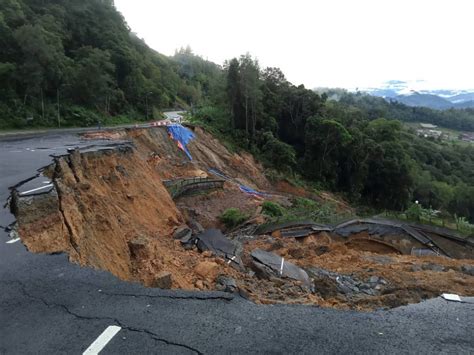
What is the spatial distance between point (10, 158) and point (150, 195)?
550cm

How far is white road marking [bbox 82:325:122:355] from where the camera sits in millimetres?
3617

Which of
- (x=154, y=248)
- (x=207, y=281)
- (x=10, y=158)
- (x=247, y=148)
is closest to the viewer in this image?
(x=207, y=281)

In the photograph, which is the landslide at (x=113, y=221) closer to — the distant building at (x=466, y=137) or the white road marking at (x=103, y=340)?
the white road marking at (x=103, y=340)

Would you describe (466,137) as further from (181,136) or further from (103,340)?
(103,340)

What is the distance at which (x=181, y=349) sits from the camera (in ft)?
12.0

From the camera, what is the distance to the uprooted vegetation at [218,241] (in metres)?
7.60

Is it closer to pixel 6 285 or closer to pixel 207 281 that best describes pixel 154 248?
pixel 207 281

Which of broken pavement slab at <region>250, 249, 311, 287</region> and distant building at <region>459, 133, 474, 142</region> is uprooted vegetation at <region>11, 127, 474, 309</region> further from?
distant building at <region>459, 133, 474, 142</region>

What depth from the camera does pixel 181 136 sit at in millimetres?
29031

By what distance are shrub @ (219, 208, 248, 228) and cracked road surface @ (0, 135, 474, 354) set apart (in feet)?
46.5

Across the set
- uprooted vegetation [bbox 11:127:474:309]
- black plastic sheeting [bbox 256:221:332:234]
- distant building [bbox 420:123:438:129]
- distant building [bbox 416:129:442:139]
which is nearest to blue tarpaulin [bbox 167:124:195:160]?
uprooted vegetation [bbox 11:127:474:309]

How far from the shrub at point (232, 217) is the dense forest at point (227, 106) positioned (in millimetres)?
15715

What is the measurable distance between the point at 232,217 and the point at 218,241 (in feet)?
21.5

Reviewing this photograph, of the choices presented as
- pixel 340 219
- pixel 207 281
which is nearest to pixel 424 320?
pixel 207 281
